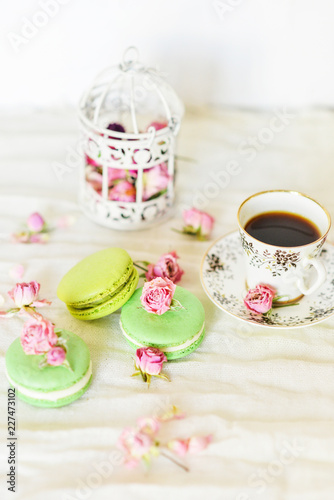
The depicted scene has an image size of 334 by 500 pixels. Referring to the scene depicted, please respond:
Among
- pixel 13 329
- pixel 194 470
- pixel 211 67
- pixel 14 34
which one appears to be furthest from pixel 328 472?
pixel 14 34

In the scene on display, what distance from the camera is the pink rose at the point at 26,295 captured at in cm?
91

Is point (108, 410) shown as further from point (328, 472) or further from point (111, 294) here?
point (328, 472)

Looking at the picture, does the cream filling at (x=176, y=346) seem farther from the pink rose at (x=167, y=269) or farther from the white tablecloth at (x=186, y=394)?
the pink rose at (x=167, y=269)

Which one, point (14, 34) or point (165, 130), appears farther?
point (14, 34)

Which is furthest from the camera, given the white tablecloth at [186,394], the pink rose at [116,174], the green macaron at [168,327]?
the pink rose at [116,174]

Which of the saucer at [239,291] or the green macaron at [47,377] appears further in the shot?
the saucer at [239,291]

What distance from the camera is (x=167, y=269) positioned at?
0.98 meters

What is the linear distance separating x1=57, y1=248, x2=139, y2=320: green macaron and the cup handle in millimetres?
263

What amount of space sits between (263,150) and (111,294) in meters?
0.63

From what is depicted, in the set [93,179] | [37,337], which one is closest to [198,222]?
Result: [93,179]

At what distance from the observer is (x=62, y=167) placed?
1.29 meters

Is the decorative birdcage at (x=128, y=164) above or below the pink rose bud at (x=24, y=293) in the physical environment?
above

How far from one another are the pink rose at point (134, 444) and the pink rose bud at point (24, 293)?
0.92ft

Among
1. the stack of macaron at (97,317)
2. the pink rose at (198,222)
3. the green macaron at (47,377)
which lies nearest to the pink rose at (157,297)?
the stack of macaron at (97,317)
